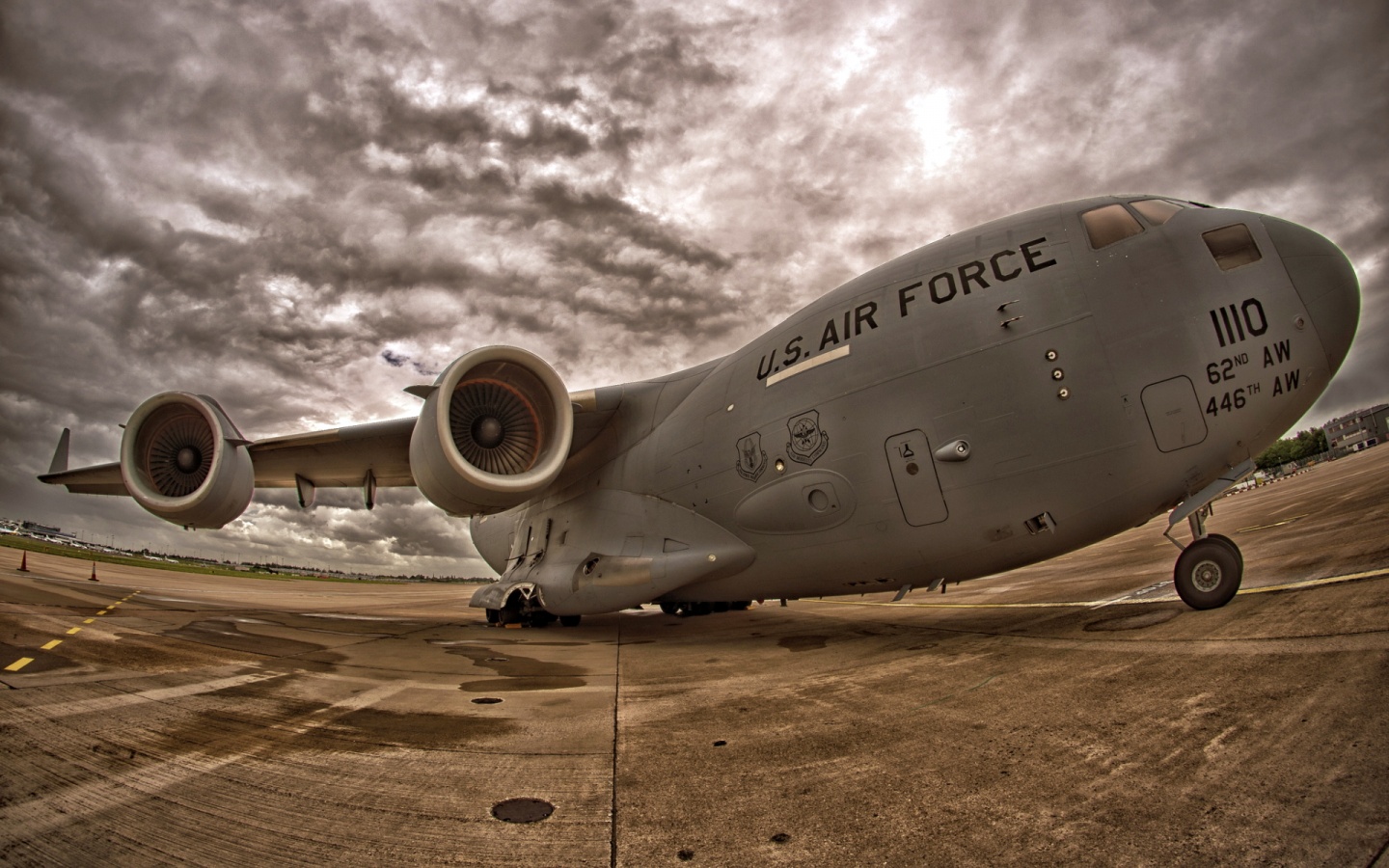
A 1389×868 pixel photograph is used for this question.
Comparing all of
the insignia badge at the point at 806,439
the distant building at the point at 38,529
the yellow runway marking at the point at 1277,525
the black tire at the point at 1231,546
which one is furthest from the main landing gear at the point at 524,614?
the distant building at the point at 38,529

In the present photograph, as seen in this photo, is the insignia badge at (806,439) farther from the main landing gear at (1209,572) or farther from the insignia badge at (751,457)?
the main landing gear at (1209,572)

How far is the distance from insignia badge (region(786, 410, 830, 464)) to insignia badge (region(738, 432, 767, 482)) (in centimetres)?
40

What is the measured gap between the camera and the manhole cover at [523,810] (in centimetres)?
188

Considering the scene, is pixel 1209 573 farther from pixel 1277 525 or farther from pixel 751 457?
pixel 1277 525

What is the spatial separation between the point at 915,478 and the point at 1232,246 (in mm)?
3174

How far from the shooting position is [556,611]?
8.90 metres

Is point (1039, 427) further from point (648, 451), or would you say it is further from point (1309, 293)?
point (648, 451)

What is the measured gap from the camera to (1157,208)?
520cm

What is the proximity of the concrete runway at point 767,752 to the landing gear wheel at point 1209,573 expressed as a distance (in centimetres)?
19

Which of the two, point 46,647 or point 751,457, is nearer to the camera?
point 46,647

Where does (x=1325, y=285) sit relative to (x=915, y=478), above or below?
above

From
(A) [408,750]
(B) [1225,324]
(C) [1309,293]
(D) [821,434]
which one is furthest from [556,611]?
(C) [1309,293]

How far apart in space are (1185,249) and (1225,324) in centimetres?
72

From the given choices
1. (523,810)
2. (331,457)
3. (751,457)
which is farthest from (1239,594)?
(331,457)
